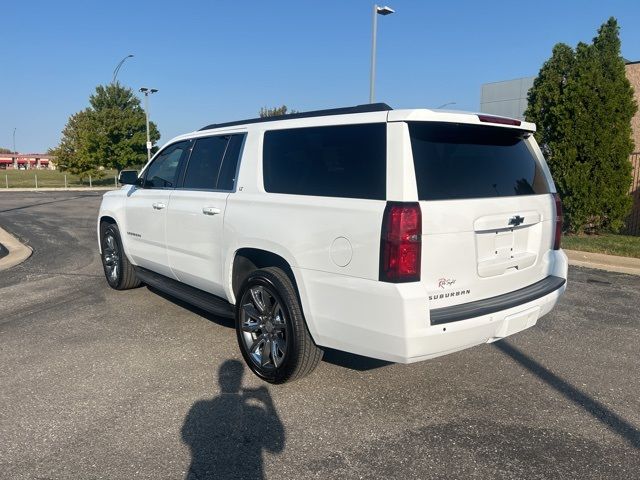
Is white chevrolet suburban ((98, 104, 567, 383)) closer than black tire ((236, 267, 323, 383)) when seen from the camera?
Yes

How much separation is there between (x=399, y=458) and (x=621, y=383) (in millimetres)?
2123

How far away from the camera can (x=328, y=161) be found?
142 inches

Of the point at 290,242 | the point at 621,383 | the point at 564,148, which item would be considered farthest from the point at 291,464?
the point at 564,148

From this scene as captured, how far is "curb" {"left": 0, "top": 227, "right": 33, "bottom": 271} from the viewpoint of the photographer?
28.0 ft

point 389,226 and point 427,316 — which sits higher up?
point 389,226

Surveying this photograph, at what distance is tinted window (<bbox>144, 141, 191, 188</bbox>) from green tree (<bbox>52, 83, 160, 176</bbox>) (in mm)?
35039

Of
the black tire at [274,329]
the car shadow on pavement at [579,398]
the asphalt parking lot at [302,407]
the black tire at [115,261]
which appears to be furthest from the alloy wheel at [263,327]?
the black tire at [115,261]

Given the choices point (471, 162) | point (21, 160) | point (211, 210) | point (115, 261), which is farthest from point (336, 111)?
point (21, 160)

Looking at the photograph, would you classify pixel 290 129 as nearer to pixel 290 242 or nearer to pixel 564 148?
pixel 290 242

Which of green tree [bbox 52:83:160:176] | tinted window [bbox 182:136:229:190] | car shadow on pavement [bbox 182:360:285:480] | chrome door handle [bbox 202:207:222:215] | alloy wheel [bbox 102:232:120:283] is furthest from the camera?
green tree [bbox 52:83:160:176]

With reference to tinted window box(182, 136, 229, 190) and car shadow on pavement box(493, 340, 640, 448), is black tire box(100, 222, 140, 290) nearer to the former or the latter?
tinted window box(182, 136, 229, 190)

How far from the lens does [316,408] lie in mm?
3566

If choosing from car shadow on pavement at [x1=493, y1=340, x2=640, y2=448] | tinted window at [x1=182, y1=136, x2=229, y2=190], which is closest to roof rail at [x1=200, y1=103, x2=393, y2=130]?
tinted window at [x1=182, y1=136, x2=229, y2=190]

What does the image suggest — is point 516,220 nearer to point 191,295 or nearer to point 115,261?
point 191,295
